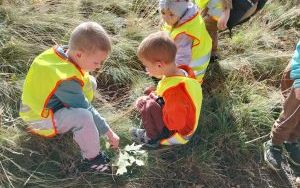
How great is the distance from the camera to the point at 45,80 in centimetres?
278

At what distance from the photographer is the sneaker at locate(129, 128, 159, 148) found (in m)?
3.30

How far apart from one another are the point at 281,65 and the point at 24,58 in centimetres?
220

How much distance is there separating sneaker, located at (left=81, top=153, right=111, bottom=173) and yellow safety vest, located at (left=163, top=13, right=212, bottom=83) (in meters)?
1.01

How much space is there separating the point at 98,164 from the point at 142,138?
410 mm

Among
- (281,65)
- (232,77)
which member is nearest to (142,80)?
(232,77)

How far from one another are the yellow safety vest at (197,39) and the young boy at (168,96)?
393 mm

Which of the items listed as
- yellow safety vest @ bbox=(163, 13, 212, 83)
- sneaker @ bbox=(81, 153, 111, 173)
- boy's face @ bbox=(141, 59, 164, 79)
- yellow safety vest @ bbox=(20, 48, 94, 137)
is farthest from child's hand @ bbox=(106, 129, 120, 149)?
yellow safety vest @ bbox=(163, 13, 212, 83)

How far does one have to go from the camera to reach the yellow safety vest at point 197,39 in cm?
349

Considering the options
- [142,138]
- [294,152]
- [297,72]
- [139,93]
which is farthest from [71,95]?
[294,152]

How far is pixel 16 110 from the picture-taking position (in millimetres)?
3387

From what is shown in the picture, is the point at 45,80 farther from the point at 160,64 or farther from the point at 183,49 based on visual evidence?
the point at 183,49

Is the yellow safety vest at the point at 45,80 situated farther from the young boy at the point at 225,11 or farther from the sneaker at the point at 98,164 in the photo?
the young boy at the point at 225,11

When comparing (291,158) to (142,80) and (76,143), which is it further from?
(76,143)

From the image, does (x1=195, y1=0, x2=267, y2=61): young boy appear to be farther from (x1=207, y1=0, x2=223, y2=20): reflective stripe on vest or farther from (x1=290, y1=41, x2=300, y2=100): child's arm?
(x1=290, y1=41, x2=300, y2=100): child's arm
